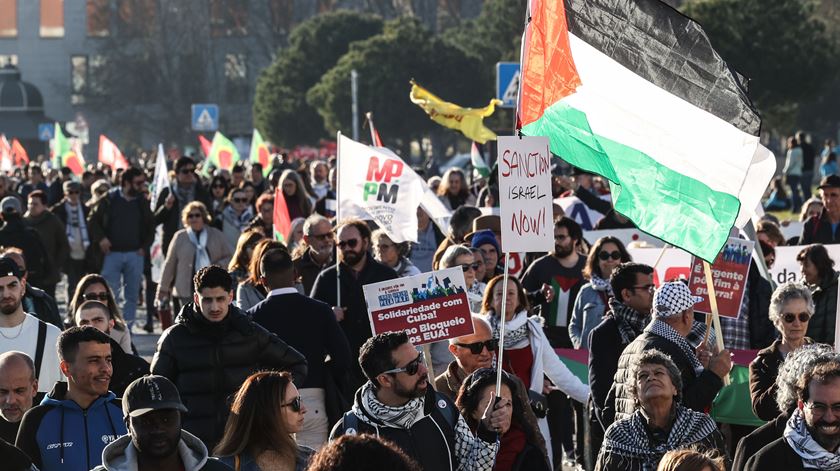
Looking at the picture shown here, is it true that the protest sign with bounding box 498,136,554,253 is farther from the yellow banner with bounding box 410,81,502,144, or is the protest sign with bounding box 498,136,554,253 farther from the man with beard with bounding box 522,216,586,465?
the yellow banner with bounding box 410,81,502,144

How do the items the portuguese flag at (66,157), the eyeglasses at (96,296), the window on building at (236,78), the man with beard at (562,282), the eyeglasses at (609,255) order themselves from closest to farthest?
1. the eyeglasses at (96,296)
2. the eyeglasses at (609,255)
3. the man with beard at (562,282)
4. the portuguese flag at (66,157)
5. the window on building at (236,78)

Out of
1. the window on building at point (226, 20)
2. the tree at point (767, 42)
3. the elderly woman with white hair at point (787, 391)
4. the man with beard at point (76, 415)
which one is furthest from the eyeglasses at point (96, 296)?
the window on building at point (226, 20)

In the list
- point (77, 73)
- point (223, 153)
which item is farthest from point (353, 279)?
point (77, 73)

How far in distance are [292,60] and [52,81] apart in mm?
39891

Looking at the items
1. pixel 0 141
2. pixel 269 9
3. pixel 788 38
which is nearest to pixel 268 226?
pixel 0 141

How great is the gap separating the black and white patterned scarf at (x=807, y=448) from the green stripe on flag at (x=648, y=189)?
1.55 meters

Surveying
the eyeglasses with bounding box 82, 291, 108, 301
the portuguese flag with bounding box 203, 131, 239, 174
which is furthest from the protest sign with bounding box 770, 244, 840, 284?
the portuguese flag with bounding box 203, 131, 239, 174

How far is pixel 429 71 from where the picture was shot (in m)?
53.4

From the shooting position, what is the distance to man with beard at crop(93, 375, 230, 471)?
5512 mm

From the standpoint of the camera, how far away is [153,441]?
5516mm

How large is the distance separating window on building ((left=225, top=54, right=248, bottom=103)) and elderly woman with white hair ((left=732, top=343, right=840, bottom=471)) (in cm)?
8540

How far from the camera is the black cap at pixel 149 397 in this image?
5.52 m

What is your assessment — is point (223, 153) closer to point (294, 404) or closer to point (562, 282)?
point (562, 282)

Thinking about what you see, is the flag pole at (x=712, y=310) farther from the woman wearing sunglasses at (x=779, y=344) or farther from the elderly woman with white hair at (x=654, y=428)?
the elderly woman with white hair at (x=654, y=428)
